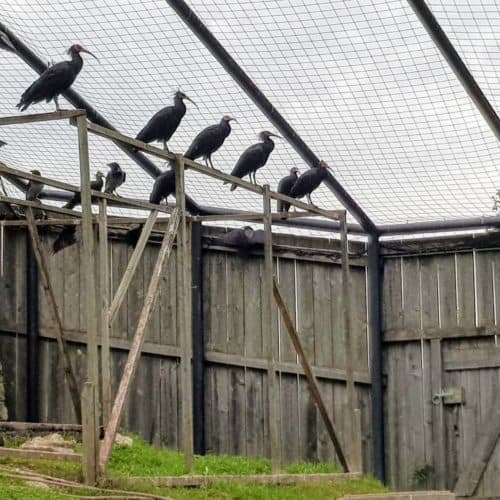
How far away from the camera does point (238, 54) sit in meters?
10.4

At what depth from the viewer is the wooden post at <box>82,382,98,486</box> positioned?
7.34 metres

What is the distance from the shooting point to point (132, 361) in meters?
8.14

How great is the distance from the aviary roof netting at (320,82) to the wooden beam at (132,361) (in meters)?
2.00

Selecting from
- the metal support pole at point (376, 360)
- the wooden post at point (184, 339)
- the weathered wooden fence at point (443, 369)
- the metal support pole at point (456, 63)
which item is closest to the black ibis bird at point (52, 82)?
the wooden post at point (184, 339)

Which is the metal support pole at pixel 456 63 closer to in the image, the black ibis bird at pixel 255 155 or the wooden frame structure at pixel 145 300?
the wooden frame structure at pixel 145 300

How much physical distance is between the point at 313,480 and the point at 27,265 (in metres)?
5.34

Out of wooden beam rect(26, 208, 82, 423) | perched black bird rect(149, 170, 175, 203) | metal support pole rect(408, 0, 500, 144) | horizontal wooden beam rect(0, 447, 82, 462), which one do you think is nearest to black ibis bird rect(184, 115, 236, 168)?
perched black bird rect(149, 170, 175, 203)

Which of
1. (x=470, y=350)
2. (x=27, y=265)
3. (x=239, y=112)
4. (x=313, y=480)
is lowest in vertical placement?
(x=313, y=480)

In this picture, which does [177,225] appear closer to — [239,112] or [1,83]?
[239,112]

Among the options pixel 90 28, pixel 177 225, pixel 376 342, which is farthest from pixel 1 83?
pixel 376 342

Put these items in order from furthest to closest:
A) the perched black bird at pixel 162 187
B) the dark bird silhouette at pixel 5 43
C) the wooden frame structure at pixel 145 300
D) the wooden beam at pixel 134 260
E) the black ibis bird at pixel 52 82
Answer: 1. the perched black bird at pixel 162 187
2. the dark bird silhouette at pixel 5 43
3. the black ibis bird at pixel 52 82
4. the wooden beam at pixel 134 260
5. the wooden frame structure at pixel 145 300

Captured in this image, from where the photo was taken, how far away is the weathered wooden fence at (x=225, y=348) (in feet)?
40.7

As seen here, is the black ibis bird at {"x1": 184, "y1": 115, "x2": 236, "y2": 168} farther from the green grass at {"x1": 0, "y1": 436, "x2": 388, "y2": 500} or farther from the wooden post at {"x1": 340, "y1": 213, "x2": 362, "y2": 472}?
the green grass at {"x1": 0, "y1": 436, "x2": 388, "y2": 500}

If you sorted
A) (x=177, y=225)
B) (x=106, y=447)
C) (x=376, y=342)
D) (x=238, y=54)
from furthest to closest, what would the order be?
(x=376, y=342), (x=238, y=54), (x=177, y=225), (x=106, y=447)
